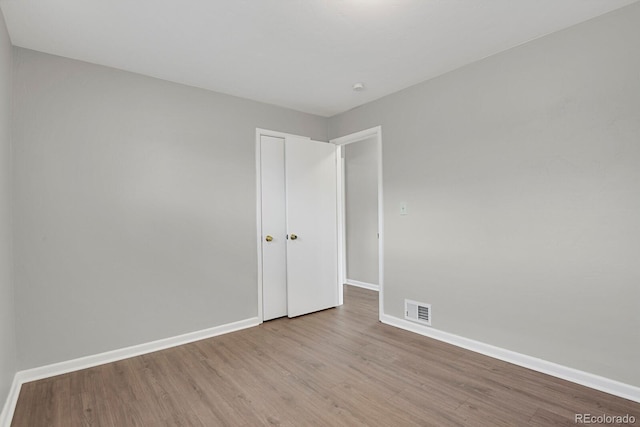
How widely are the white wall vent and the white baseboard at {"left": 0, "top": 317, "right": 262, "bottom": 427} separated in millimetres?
1771

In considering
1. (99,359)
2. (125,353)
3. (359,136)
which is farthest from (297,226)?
(99,359)

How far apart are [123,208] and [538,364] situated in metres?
3.68

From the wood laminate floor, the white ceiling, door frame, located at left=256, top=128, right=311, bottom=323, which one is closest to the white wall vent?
the wood laminate floor

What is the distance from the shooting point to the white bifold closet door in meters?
3.70

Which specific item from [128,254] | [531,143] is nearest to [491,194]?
[531,143]

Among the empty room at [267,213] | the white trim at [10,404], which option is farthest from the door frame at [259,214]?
the white trim at [10,404]

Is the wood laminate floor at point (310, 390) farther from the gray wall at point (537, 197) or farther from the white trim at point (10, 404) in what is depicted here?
the gray wall at point (537, 197)

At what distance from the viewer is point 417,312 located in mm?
3225

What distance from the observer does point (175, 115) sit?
3051 millimetres

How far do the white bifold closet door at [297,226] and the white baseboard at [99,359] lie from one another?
607mm

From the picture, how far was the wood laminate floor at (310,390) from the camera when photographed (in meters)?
1.90

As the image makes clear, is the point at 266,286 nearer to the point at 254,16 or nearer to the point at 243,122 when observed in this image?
the point at 243,122

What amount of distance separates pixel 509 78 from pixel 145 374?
3.81 metres
